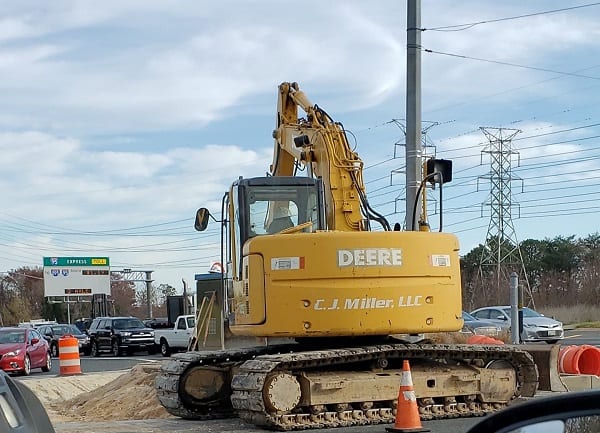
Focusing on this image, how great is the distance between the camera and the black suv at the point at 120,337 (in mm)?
39656

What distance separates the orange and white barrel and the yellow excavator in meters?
11.8

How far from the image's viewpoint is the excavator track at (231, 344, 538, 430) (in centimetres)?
1068

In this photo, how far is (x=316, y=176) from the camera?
1330cm

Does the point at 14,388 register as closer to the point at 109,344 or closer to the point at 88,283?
the point at 109,344

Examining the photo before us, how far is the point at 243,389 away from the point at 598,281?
181 ft

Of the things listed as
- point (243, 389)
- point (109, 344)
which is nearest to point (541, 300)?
point (109, 344)

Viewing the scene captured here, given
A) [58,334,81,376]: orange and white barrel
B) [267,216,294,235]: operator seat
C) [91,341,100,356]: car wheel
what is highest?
[267,216,294,235]: operator seat

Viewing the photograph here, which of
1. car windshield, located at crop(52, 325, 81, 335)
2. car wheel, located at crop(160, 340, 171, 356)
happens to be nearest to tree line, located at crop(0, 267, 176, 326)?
car windshield, located at crop(52, 325, 81, 335)

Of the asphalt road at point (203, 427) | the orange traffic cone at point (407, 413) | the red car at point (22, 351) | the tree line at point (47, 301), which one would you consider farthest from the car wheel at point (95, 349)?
the tree line at point (47, 301)

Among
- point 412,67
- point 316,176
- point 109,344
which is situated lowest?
point 109,344

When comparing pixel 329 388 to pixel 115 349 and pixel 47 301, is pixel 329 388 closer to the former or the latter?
pixel 115 349

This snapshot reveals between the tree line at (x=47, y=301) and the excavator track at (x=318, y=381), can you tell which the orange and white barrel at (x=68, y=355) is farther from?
the tree line at (x=47, y=301)

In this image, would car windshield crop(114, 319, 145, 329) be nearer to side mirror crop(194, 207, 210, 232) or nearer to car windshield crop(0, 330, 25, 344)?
car windshield crop(0, 330, 25, 344)

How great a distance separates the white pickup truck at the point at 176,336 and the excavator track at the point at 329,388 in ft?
77.6
